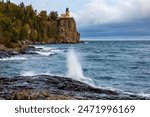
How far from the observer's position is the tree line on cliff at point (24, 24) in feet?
321

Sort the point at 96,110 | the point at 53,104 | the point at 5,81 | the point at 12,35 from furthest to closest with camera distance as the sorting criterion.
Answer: the point at 12,35 → the point at 5,81 → the point at 53,104 → the point at 96,110

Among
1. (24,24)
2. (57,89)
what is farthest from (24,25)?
(57,89)

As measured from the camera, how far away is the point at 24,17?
152125 millimetres

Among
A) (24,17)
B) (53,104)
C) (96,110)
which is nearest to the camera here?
(96,110)

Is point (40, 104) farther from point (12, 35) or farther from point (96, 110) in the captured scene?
point (12, 35)

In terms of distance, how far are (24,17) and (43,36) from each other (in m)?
A: 27.1

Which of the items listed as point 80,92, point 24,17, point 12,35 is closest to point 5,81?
point 80,92

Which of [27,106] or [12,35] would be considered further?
[12,35]

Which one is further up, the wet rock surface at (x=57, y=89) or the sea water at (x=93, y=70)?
the wet rock surface at (x=57, y=89)

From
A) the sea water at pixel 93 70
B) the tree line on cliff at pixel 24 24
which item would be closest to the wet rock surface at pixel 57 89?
the sea water at pixel 93 70

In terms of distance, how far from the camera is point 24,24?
472 feet

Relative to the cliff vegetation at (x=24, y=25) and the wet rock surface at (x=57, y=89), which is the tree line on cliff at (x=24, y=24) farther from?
the wet rock surface at (x=57, y=89)

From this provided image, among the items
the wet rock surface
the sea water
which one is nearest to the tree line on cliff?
the sea water

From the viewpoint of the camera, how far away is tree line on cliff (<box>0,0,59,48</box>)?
9788cm
